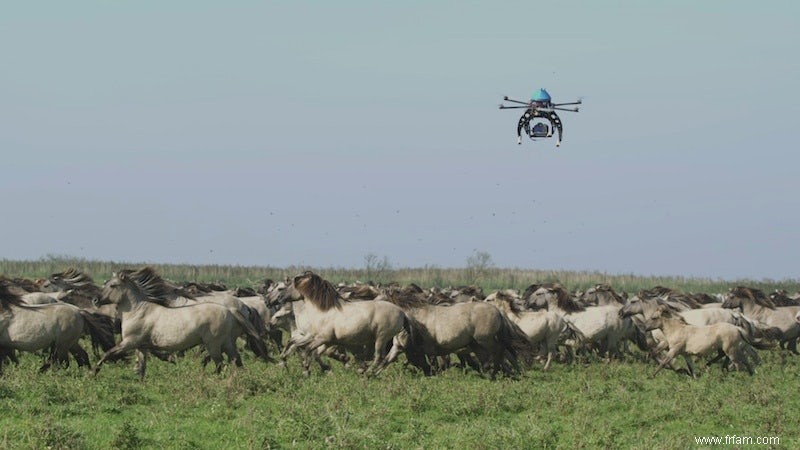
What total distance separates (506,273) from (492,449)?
53.9 meters

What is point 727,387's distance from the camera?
16.2 m

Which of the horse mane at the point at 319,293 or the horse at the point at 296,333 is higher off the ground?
the horse mane at the point at 319,293

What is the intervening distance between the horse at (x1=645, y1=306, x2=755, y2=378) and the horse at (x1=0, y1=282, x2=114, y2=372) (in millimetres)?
9280

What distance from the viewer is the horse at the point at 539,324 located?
1966 centimetres

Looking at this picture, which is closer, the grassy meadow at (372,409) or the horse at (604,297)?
the grassy meadow at (372,409)

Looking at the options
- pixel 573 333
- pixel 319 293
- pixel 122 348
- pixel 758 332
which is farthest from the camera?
pixel 758 332

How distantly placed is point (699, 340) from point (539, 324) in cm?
286

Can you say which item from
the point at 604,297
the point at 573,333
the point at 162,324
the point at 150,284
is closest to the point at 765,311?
the point at 604,297

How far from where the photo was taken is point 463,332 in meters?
17.1

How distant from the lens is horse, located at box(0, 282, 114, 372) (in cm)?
1468

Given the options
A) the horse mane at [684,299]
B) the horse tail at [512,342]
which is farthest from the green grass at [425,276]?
the horse tail at [512,342]

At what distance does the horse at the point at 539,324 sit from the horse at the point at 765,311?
6037 millimetres

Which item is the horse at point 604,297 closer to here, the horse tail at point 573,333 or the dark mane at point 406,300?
the horse tail at point 573,333

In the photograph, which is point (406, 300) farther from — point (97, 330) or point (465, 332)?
point (97, 330)
